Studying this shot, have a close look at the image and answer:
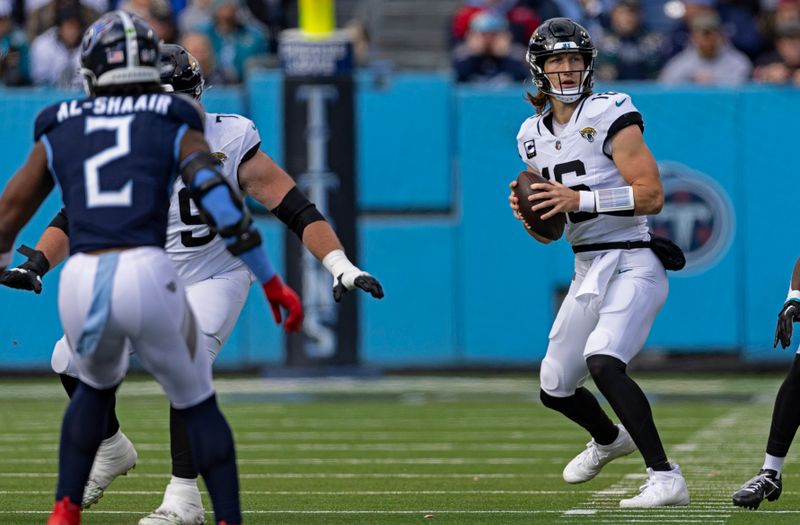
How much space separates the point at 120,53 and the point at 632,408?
2327mm

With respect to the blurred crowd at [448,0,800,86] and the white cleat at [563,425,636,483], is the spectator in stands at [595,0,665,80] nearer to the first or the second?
the blurred crowd at [448,0,800,86]

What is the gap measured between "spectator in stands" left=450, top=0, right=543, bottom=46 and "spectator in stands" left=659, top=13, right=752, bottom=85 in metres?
1.23

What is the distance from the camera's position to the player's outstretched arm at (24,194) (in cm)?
473

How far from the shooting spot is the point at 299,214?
225 inches

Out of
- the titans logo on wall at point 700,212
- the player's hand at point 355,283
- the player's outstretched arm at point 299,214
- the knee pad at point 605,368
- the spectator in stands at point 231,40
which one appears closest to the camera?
the player's hand at point 355,283

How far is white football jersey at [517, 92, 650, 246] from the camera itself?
616 centimetres

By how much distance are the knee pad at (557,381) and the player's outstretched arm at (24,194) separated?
2.24 meters

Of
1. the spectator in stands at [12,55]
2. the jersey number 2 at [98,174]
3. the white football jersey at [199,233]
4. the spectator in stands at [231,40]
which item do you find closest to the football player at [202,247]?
the white football jersey at [199,233]

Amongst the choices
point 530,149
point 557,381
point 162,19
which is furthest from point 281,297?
point 162,19

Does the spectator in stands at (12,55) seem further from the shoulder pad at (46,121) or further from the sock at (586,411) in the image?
the shoulder pad at (46,121)

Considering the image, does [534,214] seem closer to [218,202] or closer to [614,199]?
[614,199]

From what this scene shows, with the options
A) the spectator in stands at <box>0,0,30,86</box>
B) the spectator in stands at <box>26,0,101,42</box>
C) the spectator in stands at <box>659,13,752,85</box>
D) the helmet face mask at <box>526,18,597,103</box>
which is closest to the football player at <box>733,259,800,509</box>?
the helmet face mask at <box>526,18,597,103</box>

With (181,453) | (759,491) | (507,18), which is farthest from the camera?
(507,18)

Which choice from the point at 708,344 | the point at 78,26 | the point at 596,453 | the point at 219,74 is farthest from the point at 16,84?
the point at 596,453
